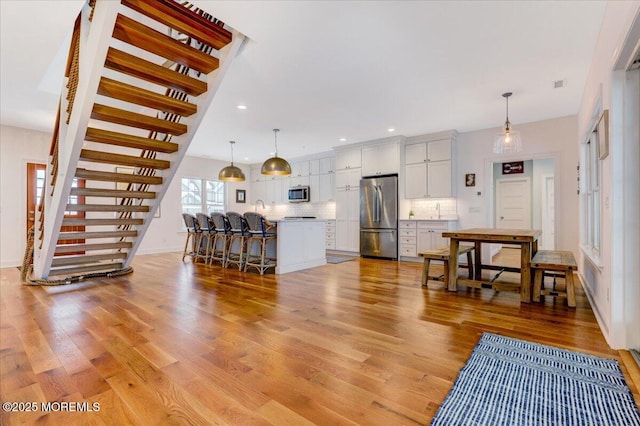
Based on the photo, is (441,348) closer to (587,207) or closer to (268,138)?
(587,207)

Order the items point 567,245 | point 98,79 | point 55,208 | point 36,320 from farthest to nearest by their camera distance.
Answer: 1. point 567,245
2. point 55,208
3. point 36,320
4. point 98,79

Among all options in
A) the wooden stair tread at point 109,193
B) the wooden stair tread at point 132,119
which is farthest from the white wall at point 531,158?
the wooden stair tread at point 109,193

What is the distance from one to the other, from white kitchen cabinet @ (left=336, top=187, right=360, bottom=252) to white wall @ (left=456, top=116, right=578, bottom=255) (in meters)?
2.25

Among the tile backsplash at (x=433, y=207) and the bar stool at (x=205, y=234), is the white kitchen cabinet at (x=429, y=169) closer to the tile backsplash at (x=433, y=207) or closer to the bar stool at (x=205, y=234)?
the tile backsplash at (x=433, y=207)

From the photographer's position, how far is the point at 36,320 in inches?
112

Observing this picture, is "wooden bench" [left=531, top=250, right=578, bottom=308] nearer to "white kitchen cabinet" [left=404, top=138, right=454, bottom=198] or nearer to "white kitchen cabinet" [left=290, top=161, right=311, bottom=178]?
"white kitchen cabinet" [left=404, top=138, right=454, bottom=198]

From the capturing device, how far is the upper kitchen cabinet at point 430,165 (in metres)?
6.07

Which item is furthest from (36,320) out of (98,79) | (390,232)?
(390,232)

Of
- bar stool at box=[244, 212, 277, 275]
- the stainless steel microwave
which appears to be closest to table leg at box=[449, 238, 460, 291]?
bar stool at box=[244, 212, 277, 275]

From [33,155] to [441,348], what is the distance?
25.9 feet

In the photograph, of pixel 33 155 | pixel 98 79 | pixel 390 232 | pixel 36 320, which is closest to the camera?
pixel 98 79

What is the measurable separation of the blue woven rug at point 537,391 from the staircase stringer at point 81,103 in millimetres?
3161

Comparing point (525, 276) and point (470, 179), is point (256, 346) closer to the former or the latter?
point (525, 276)

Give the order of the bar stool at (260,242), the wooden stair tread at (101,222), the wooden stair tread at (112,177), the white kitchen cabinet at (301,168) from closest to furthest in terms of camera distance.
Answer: the wooden stair tread at (112,177) → the wooden stair tread at (101,222) → the bar stool at (260,242) → the white kitchen cabinet at (301,168)
